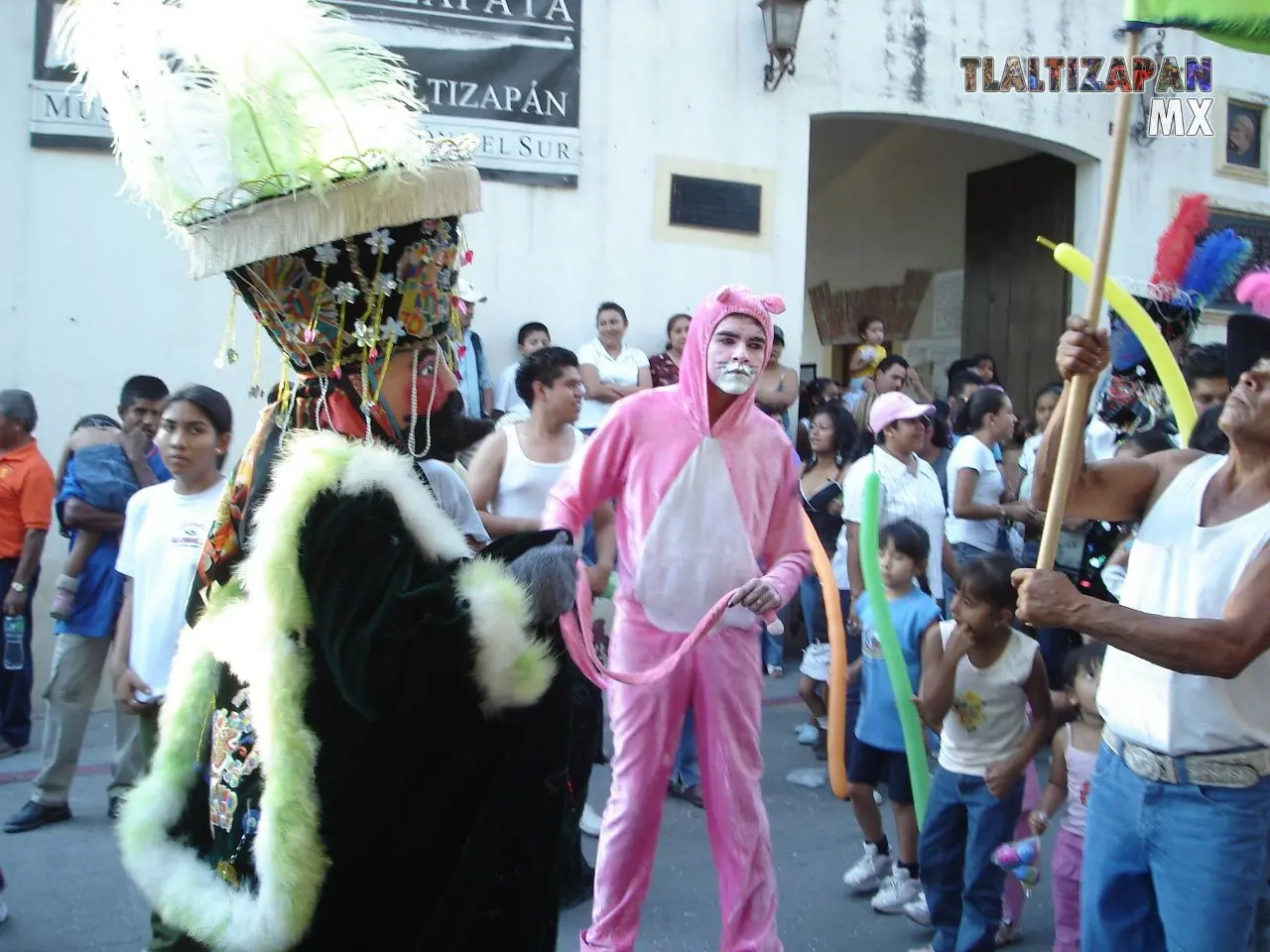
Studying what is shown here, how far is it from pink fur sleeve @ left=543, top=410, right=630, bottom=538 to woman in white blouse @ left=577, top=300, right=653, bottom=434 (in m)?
3.90

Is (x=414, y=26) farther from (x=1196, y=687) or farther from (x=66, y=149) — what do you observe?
(x=1196, y=687)

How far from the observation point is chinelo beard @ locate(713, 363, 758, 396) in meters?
3.56

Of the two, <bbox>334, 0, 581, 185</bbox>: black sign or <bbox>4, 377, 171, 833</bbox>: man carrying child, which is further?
<bbox>334, 0, 581, 185</bbox>: black sign

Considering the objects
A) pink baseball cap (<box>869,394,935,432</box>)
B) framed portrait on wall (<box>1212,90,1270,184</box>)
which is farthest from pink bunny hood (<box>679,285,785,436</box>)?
framed portrait on wall (<box>1212,90,1270,184</box>)

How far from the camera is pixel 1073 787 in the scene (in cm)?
376

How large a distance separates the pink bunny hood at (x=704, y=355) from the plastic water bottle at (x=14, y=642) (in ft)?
13.5

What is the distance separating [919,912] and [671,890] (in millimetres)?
937

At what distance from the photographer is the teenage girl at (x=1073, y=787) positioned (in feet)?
11.5

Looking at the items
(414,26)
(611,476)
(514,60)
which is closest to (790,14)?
(514,60)

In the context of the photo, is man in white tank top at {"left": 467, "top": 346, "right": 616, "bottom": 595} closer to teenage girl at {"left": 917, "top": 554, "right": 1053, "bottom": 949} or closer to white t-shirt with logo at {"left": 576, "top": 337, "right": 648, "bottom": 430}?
teenage girl at {"left": 917, "top": 554, "right": 1053, "bottom": 949}

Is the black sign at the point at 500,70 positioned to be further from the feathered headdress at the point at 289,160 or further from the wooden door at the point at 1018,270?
the feathered headdress at the point at 289,160

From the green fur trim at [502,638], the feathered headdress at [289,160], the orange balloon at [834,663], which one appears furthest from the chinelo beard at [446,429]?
the orange balloon at [834,663]

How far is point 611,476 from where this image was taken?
366 centimetres

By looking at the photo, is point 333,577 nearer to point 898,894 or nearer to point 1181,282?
point 1181,282
